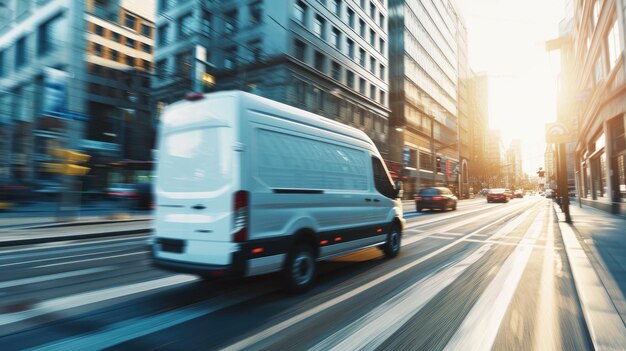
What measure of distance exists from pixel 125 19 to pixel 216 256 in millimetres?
33789

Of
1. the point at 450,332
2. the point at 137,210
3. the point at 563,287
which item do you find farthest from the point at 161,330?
the point at 137,210

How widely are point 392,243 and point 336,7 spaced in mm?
32063

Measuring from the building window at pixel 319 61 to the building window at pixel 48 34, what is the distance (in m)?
19.9

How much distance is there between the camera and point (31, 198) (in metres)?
20.5

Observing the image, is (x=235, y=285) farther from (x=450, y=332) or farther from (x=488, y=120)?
(x=488, y=120)

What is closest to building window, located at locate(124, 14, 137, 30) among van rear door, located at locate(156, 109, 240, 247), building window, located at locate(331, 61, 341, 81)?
building window, located at locate(331, 61, 341, 81)

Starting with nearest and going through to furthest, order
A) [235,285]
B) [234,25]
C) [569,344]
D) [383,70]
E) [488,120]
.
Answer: [569,344], [235,285], [234,25], [383,70], [488,120]

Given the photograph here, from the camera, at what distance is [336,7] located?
34.0 m

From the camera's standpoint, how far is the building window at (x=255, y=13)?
27.4 m

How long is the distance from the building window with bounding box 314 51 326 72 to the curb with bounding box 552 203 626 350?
28102 millimetres

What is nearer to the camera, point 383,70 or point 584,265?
point 584,265

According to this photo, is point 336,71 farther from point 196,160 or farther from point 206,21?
point 196,160

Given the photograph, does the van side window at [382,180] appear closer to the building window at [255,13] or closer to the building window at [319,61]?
the building window at [255,13]

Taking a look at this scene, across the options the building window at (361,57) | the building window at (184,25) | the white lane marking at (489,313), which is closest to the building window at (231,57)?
the building window at (184,25)
